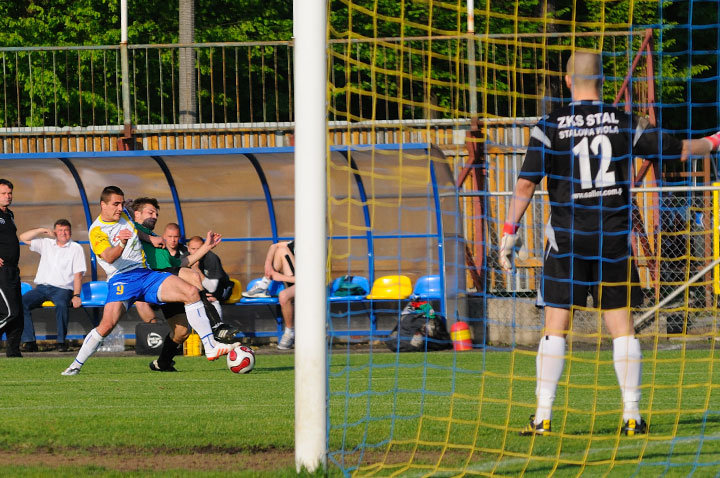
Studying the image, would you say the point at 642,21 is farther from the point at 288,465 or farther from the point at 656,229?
the point at 288,465

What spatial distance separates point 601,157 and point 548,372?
118 cm

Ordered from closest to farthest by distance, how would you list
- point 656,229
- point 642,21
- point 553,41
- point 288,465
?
point 288,465
point 656,229
point 553,41
point 642,21

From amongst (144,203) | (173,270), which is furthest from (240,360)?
(144,203)

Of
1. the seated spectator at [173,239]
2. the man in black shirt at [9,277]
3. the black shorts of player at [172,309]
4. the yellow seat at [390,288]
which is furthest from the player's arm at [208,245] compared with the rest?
the yellow seat at [390,288]

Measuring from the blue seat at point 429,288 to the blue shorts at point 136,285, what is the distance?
528 cm

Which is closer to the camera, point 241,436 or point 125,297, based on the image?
point 241,436

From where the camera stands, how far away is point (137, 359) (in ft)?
42.8

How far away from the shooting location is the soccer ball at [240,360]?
980cm

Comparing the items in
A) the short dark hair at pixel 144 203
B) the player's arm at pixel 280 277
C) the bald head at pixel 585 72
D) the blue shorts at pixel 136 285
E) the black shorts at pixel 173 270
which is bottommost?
the player's arm at pixel 280 277

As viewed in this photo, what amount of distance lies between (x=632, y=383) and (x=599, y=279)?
596 millimetres

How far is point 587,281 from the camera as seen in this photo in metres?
6.15

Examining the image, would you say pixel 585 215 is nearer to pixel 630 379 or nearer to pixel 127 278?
pixel 630 379

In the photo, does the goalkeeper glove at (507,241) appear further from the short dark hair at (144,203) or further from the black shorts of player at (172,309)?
the short dark hair at (144,203)

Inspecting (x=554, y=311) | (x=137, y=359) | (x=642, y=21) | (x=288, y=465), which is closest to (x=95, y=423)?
(x=288, y=465)
